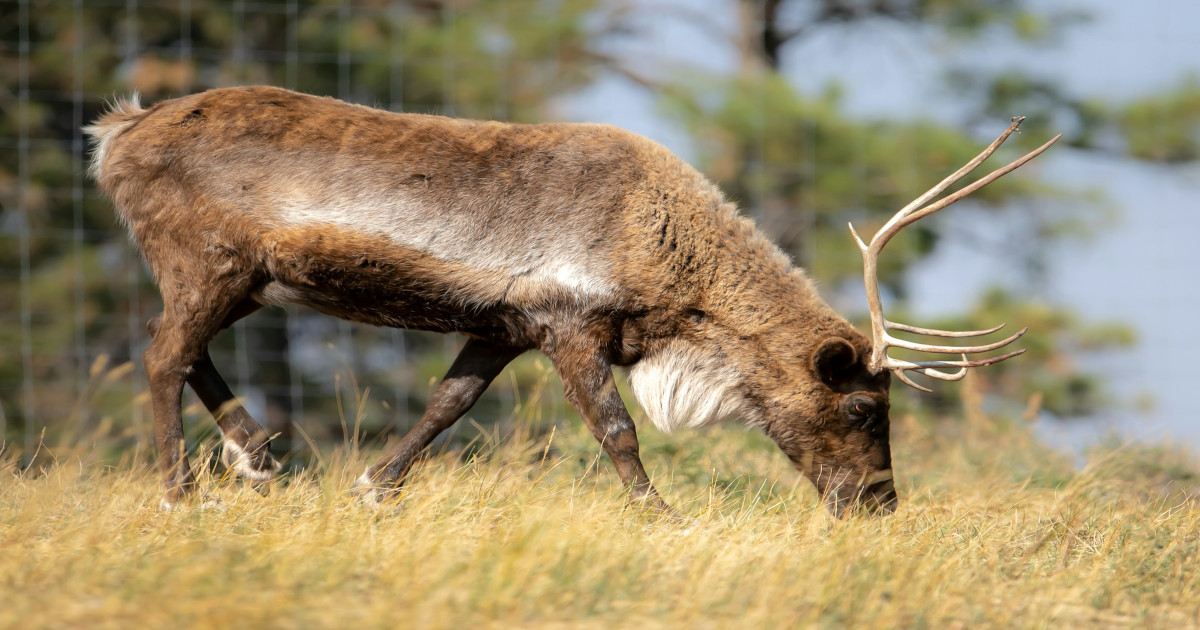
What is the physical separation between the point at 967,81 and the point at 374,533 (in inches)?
331

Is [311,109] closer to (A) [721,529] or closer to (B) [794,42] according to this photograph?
(A) [721,529]

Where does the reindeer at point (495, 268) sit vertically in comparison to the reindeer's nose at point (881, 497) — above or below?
above

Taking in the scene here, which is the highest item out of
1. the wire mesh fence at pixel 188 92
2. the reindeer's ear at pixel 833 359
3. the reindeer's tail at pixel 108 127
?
the reindeer's tail at pixel 108 127

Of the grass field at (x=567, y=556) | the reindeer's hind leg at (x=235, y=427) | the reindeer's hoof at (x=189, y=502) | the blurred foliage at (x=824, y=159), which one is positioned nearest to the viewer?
the grass field at (x=567, y=556)

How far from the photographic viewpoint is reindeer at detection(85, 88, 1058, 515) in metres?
4.12

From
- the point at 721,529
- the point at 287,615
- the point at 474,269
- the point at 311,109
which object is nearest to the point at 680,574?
the point at 721,529

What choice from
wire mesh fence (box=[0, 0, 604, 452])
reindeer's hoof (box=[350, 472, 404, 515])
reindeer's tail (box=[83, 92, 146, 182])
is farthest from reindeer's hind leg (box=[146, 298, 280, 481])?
wire mesh fence (box=[0, 0, 604, 452])

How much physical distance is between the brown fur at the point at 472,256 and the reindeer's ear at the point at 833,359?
0.01 meters

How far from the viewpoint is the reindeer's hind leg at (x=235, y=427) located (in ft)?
13.9

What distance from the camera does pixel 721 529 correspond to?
3670 millimetres

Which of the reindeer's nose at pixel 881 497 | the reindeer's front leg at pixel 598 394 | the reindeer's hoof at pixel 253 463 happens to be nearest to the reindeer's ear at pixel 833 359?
the reindeer's nose at pixel 881 497

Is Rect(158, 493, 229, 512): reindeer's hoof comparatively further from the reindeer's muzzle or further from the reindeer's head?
the reindeer's muzzle

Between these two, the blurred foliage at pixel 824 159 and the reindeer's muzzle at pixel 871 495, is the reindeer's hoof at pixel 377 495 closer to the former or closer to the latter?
the reindeer's muzzle at pixel 871 495

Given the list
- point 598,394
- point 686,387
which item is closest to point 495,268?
point 598,394
